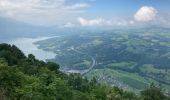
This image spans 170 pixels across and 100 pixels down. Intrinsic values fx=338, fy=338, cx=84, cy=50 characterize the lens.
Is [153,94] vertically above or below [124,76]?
above

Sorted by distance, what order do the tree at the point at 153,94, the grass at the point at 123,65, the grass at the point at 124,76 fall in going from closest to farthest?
the tree at the point at 153,94
the grass at the point at 124,76
the grass at the point at 123,65

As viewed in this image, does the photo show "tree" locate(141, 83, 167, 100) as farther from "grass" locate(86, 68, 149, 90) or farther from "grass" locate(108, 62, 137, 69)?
"grass" locate(108, 62, 137, 69)

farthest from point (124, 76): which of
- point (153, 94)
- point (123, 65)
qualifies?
point (153, 94)

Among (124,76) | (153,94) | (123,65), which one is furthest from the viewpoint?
(123,65)

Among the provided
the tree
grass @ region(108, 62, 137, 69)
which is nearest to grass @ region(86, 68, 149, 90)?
grass @ region(108, 62, 137, 69)

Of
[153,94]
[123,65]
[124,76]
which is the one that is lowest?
[124,76]

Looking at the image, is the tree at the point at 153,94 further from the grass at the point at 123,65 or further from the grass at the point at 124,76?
the grass at the point at 123,65

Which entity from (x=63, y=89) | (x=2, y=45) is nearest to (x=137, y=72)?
(x=2, y=45)

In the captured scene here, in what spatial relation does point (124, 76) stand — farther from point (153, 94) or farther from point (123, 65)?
point (153, 94)

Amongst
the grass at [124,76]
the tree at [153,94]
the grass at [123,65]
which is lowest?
the grass at [124,76]

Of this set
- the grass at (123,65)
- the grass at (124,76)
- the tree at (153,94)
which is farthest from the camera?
the grass at (123,65)

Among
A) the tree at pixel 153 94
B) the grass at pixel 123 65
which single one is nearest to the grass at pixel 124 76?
the grass at pixel 123 65
